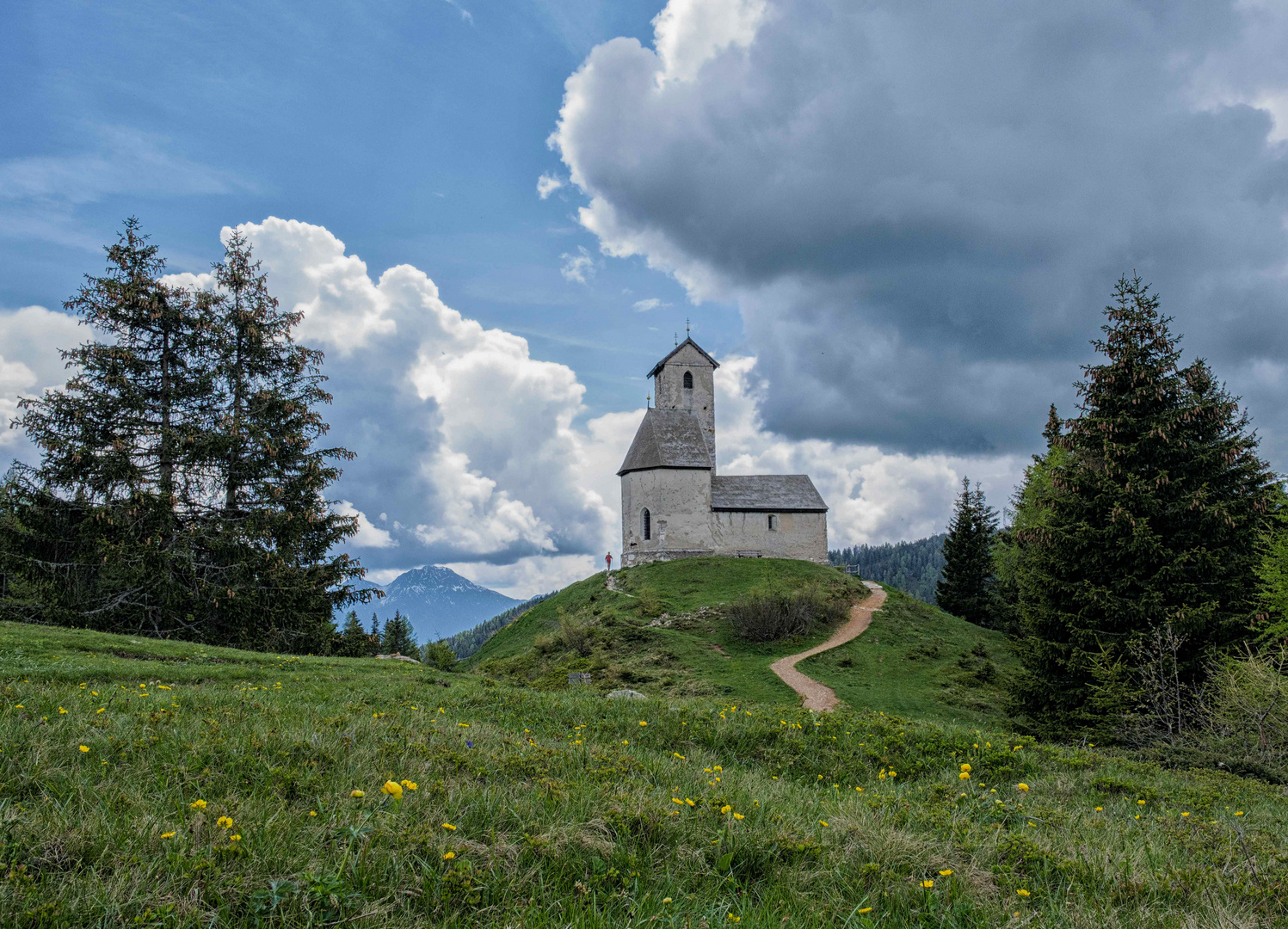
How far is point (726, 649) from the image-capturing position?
33.2 m

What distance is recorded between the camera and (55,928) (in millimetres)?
2584

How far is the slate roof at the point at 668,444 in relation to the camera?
52.8 m

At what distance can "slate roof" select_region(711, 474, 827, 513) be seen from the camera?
5362 cm

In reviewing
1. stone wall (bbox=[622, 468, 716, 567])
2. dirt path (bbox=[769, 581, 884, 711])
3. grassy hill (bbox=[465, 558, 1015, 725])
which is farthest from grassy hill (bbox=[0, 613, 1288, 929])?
stone wall (bbox=[622, 468, 716, 567])

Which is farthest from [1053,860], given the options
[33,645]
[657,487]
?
[657,487]

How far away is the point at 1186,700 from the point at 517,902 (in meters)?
19.3

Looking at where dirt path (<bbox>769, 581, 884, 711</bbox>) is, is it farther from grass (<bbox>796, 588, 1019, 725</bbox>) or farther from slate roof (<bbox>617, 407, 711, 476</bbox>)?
slate roof (<bbox>617, 407, 711, 476</bbox>)

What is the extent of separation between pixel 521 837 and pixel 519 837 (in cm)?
1

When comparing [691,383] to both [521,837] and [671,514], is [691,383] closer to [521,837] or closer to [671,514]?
[671,514]

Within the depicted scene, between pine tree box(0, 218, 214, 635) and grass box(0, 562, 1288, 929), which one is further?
pine tree box(0, 218, 214, 635)

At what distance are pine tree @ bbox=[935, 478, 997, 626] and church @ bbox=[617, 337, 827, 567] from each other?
9759 millimetres

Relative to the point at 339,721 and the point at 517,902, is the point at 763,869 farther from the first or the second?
the point at 339,721

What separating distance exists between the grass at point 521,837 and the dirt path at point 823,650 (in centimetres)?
1014

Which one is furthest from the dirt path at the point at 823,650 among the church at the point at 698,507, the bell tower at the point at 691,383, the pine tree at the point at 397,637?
the pine tree at the point at 397,637
